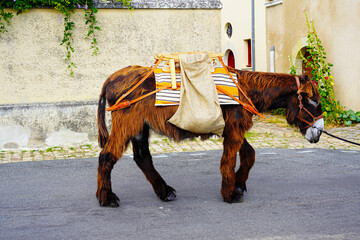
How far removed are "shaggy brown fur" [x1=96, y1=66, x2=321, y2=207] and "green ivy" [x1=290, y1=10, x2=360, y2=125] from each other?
6.71 m

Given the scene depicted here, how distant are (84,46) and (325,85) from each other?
20.9 feet

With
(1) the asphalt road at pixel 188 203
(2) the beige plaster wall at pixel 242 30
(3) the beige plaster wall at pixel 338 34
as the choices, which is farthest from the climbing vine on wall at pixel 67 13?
(2) the beige plaster wall at pixel 242 30

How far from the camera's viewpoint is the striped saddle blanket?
18.1 ft

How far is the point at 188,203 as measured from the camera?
19.0ft

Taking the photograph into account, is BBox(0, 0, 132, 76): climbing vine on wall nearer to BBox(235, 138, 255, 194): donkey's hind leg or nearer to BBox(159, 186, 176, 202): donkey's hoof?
BBox(159, 186, 176, 202): donkey's hoof

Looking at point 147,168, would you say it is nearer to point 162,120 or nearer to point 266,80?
point 162,120

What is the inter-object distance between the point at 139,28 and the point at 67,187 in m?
4.80

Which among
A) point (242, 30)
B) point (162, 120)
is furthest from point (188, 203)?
point (242, 30)

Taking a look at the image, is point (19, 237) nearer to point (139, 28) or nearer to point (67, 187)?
point (67, 187)

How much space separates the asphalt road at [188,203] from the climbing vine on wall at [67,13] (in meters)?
2.76

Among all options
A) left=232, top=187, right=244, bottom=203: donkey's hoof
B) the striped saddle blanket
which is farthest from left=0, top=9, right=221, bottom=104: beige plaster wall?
left=232, top=187, right=244, bottom=203: donkey's hoof

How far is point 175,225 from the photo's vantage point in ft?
16.4

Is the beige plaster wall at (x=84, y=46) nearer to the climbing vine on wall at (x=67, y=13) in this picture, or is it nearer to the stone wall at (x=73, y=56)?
the stone wall at (x=73, y=56)

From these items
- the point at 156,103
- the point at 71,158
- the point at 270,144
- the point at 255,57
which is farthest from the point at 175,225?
the point at 255,57
